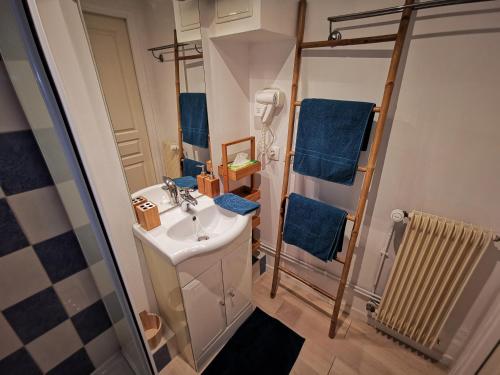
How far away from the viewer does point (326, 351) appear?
1.52 m

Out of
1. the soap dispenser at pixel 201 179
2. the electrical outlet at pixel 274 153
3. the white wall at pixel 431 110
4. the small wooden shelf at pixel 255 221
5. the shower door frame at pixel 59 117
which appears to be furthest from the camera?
the small wooden shelf at pixel 255 221

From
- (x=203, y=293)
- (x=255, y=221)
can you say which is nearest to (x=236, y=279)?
(x=203, y=293)

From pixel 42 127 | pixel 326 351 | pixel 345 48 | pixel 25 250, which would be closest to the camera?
pixel 42 127

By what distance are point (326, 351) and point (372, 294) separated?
1.59 feet

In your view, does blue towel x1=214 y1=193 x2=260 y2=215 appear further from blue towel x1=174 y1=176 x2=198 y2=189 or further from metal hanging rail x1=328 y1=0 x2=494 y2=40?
metal hanging rail x1=328 y1=0 x2=494 y2=40

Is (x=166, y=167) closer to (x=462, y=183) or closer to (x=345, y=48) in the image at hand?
(x=345, y=48)

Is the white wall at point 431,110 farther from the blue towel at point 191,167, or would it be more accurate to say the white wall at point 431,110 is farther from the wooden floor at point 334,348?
the blue towel at point 191,167

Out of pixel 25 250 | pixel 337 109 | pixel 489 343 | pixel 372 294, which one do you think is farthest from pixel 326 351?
pixel 25 250

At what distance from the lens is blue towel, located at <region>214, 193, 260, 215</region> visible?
4.45 feet

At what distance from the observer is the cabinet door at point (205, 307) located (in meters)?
1.17

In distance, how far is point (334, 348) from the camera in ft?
5.03

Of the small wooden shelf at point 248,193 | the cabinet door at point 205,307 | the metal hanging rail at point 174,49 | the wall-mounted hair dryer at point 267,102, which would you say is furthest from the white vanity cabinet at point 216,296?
the metal hanging rail at point 174,49

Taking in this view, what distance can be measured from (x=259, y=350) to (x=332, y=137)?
1425mm

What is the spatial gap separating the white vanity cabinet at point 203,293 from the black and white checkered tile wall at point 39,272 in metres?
0.25
